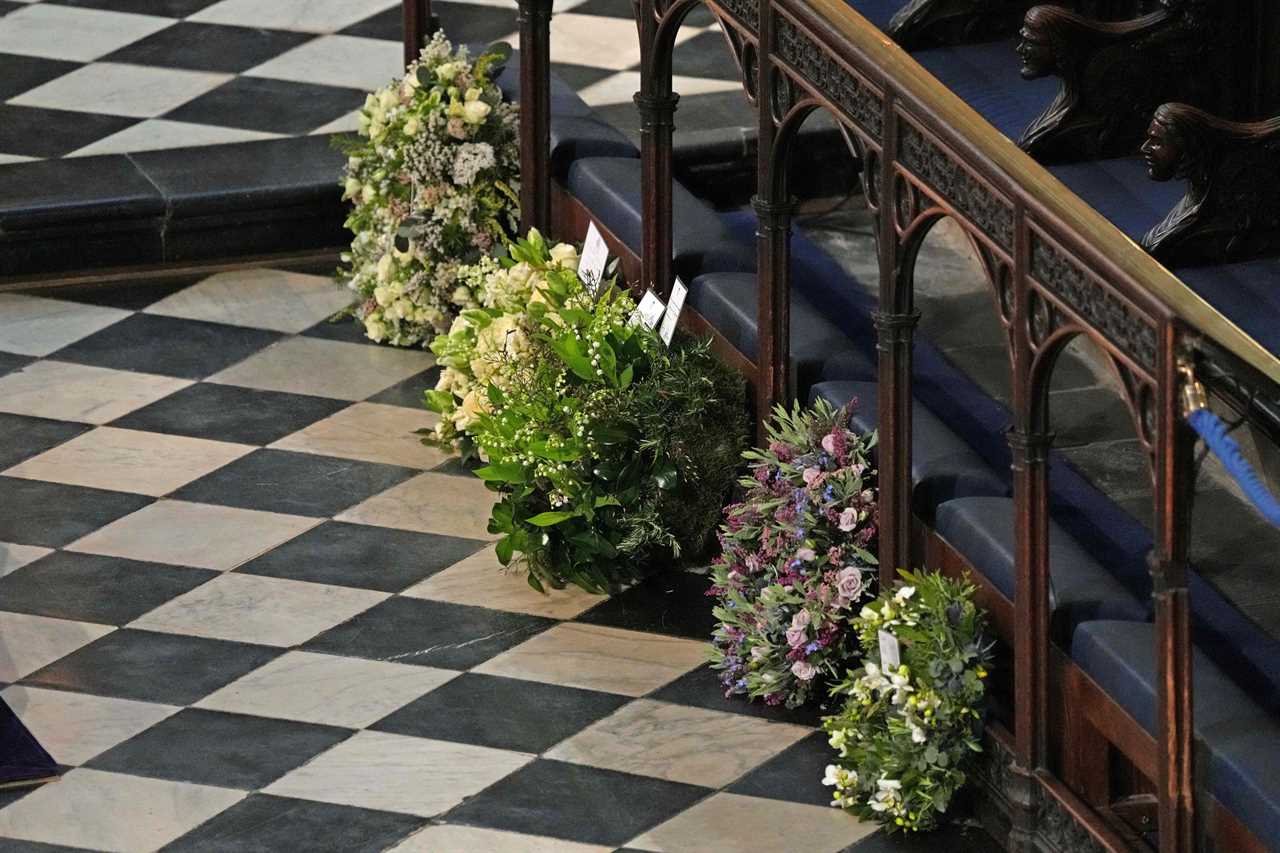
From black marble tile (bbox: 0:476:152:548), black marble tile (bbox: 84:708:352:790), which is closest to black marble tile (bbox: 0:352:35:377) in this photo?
black marble tile (bbox: 0:476:152:548)

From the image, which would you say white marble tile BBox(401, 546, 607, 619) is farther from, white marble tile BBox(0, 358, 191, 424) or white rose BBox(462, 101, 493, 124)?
white rose BBox(462, 101, 493, 124)

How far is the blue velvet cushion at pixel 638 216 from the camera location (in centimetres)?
569

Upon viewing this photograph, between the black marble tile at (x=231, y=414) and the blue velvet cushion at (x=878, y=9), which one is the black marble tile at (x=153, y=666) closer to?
the black marble tile at (x=231, y=414)

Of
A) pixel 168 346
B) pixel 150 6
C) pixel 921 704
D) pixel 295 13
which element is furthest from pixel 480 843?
pixel 150 6

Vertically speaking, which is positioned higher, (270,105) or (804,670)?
(270,105)

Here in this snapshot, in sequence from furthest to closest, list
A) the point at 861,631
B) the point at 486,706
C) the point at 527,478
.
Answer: the point at 527,478 < the point at 486,706 < the point at 861,631

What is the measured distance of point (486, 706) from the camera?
505 cm

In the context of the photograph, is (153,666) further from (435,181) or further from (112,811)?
(435,181)

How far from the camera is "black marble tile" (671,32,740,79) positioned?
838cm

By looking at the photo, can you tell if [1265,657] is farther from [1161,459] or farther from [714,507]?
[714,507]

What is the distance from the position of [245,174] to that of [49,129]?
2.88ft

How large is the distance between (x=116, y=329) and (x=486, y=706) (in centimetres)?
228

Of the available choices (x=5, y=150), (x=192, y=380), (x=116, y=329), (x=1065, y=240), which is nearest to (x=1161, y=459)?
(x=1065, y=240)

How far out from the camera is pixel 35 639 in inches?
209
